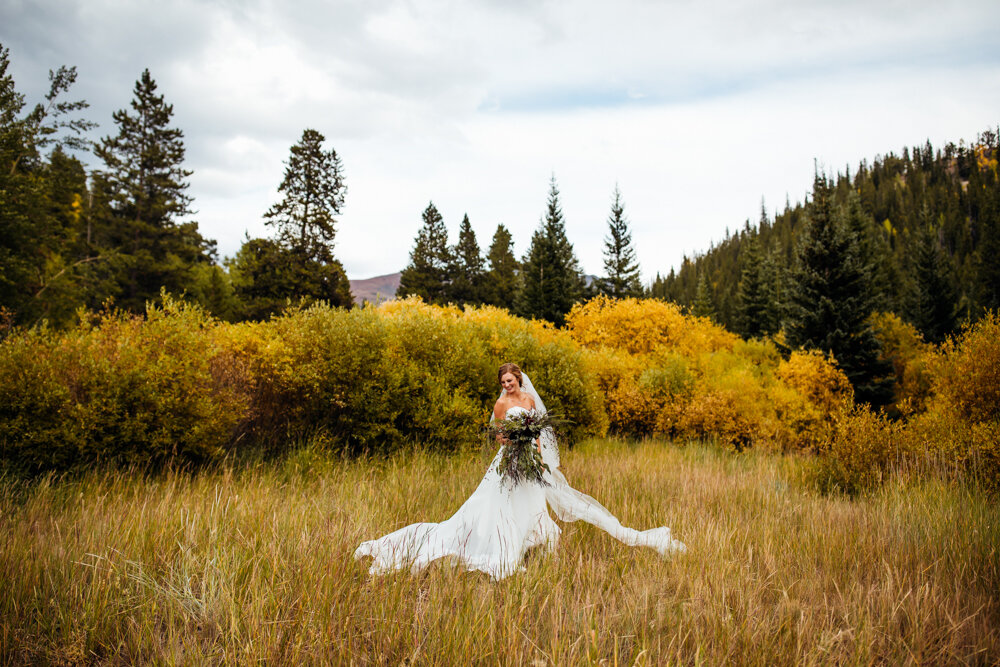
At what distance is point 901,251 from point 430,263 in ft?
244

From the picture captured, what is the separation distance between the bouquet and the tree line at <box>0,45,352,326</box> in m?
21.8

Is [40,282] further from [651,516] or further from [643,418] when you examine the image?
[651,516]

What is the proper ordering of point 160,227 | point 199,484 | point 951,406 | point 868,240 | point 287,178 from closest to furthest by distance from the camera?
point 199,484 → point 951,406 → point 160,227 → point 287,178 → point 868,240

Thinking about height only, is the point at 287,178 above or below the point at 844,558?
above

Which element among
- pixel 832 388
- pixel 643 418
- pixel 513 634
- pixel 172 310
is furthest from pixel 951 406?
pixel 172 310

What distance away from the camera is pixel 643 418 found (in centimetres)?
1605

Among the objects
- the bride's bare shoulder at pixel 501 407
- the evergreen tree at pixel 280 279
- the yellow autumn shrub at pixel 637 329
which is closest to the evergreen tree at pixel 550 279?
the yellow autumn shrub at pixel 637 329

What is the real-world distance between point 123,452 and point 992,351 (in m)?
17.5

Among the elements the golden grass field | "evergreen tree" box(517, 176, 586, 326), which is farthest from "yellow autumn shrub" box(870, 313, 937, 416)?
the golden grass field

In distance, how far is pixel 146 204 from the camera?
31.3 m

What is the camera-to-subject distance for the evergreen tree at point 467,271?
183ft

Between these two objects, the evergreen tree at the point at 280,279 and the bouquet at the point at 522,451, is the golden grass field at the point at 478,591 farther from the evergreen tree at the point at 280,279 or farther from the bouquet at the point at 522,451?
the evergreen tree at the point at 280,279

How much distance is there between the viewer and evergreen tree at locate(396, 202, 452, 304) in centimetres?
5328

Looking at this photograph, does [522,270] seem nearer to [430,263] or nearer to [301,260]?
[430,263]
